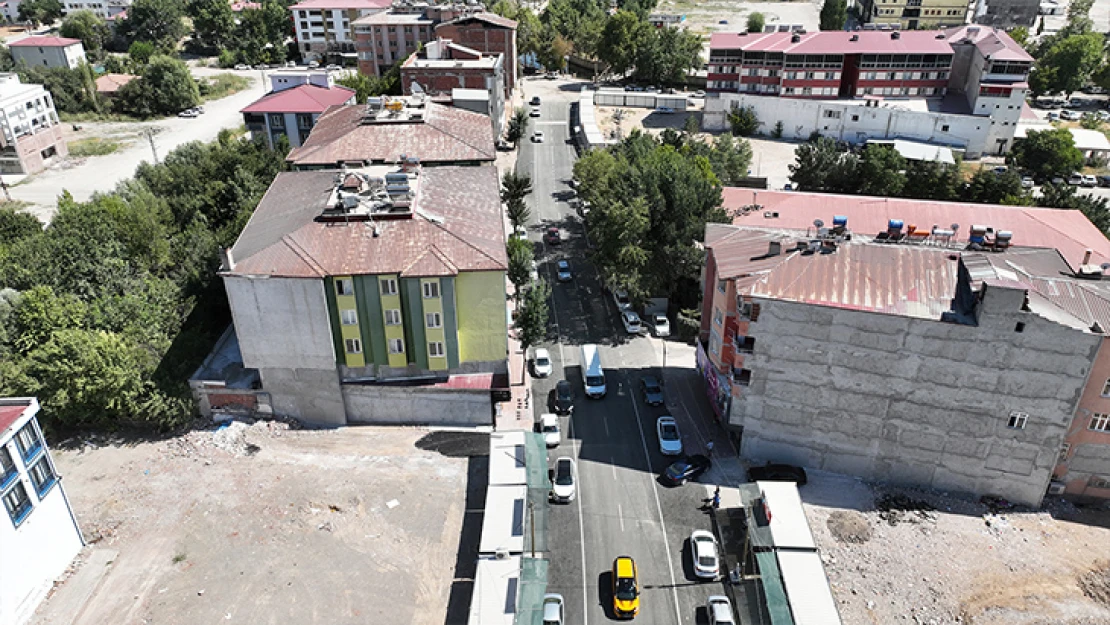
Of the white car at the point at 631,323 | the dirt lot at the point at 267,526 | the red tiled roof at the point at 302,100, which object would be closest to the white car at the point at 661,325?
the white car at the point at 631,323

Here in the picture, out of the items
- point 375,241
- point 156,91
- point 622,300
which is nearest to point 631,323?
point 622,300

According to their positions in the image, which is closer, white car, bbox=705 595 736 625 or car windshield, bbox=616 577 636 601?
white car, bbox=705 595 736 625

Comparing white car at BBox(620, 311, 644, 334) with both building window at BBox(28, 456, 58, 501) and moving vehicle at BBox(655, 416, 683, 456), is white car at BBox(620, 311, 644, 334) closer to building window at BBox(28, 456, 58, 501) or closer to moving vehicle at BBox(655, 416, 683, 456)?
moving vehicle at BBox(655, 416, 683, 456)

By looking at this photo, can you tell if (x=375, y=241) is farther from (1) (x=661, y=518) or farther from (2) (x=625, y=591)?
(2) (x=625, y=591)

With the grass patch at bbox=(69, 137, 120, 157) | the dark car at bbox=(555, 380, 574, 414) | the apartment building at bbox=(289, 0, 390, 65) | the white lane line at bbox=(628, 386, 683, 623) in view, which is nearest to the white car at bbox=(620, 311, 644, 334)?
the white lane line at bbox=(628, 386, 683, 623)

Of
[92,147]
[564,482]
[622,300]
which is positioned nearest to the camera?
[564,482]
